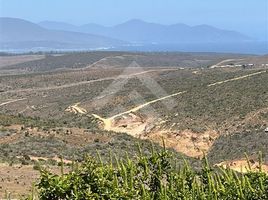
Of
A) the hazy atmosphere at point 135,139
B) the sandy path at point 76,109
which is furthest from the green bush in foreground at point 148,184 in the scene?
the sandy path at point 76,109

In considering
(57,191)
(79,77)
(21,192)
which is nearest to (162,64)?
(79,77)

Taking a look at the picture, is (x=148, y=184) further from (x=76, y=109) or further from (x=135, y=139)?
(x=76, y=109)

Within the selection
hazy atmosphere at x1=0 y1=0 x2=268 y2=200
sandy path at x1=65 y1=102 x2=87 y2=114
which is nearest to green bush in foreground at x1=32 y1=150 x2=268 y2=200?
hazy atmosphere at x1=0 y1=0 x2=268 y2=200

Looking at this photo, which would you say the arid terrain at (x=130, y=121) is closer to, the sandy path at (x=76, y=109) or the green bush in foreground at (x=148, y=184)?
the sandy path at (x=76, y=109)

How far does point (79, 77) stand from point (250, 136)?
2192 inches

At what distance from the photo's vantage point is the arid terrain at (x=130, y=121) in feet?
94.3

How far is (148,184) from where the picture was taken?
36.9 feet

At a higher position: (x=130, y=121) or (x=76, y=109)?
(x=130, y=121)

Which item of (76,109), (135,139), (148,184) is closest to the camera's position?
(148,184)

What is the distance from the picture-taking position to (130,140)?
34.3 meters

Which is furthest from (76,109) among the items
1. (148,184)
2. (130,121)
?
(148,184)

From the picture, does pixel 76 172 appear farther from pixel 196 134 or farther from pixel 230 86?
pixel 230 86

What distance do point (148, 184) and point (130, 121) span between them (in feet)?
114

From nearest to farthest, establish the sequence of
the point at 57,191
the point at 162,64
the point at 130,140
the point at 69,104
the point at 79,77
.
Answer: the point at 57,191 → the point at 130,140 → the point at 69,104 → the point at 79,77 → the point at 162,64
